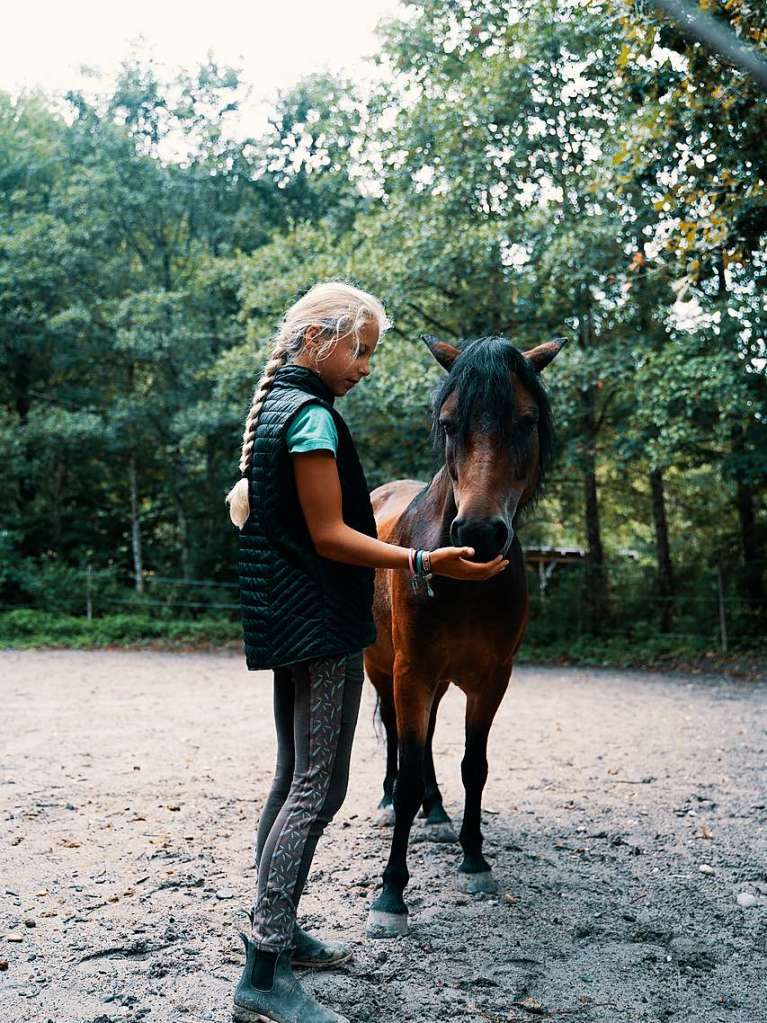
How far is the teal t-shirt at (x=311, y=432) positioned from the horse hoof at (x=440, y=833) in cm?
256

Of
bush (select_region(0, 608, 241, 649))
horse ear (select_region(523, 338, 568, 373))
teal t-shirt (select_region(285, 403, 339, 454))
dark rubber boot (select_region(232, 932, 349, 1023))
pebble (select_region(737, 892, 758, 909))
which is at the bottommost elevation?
bush (select_region(0, 608, 241, 649))

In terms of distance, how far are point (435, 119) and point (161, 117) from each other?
725 cm

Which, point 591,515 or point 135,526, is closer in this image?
point 591,515

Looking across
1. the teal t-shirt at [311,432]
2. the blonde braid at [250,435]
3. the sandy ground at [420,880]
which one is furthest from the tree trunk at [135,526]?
the teal t-shirt at [311,432]

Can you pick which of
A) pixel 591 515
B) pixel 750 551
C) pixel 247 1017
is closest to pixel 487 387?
pixel 247 1017

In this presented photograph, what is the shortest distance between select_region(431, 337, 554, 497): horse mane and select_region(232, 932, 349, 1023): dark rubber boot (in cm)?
169

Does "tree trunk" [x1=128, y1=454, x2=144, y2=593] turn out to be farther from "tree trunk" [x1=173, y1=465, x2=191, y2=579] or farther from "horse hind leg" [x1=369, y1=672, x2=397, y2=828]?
"horse hind leg" [x1=369, y1=672, x2=397, y2=828]

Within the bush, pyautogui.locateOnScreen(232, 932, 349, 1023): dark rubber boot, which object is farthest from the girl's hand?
the bush

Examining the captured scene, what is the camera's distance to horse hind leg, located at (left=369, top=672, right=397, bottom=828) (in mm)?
4523

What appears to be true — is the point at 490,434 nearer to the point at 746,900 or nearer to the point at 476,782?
the point at 476,782

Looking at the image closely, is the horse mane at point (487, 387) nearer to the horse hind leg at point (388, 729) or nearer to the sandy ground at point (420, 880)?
the sandy ground at point (420, 880)

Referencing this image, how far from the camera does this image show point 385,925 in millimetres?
3018

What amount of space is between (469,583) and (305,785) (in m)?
1.17

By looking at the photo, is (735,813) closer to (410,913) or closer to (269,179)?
(410,913)
